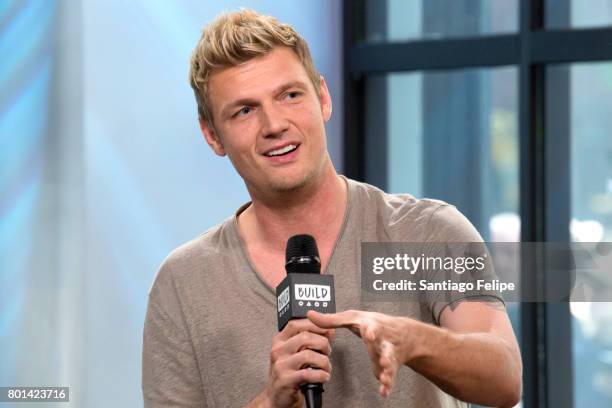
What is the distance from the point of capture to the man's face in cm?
198

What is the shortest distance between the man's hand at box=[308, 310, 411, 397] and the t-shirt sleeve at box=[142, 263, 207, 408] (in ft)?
1.75

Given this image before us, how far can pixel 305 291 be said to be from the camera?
160cm

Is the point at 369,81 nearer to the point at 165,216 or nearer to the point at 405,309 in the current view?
the point at 165,216

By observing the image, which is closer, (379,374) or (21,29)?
(379,374)

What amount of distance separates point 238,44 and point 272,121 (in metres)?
0.17

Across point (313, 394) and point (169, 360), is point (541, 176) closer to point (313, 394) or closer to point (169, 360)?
point (169, 360)

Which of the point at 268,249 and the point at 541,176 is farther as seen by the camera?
the point at 541,176

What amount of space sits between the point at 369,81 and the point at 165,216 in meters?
1.32

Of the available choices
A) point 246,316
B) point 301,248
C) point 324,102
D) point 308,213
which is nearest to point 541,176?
point 324,102

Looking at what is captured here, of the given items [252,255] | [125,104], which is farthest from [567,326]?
[252,255]

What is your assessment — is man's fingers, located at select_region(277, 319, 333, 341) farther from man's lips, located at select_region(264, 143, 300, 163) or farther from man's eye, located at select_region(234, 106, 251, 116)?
man's eye, located at select_region(234, 106, 251, 116)

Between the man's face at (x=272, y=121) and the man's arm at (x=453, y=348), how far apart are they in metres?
0.37

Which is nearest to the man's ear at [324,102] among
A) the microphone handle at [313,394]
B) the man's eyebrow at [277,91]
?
the man's eyebrow at [277,91]

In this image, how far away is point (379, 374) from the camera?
1.55 meters
